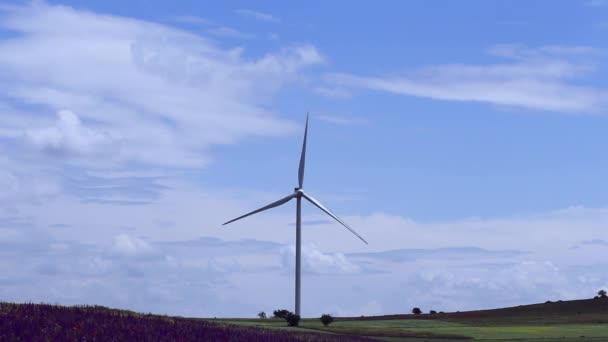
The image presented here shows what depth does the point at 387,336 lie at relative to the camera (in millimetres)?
78438

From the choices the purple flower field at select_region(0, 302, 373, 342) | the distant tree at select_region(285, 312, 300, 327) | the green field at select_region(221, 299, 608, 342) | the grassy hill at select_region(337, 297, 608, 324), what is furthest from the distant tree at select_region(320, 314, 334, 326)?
the purple flower field at select_region(0, 302, 373, 342)

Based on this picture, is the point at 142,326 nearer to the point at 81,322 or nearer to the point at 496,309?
the point at 81,322

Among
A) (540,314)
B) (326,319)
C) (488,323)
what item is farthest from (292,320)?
(540,314)

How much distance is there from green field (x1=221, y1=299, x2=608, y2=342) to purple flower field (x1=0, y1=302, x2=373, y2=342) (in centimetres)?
4744

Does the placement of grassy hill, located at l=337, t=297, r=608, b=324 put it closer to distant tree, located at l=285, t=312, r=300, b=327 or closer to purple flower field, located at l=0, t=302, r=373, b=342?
distant tree, located at l=285, t=312, r=300, b=327

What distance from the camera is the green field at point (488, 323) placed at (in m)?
85.6

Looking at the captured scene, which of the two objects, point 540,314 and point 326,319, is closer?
point 326,319

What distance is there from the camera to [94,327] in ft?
85.5

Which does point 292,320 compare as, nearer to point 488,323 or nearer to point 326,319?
point 326,319

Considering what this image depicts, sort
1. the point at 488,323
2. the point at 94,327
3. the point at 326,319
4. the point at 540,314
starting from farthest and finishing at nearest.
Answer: the point at 540,314 → the point at 488,323 → the point at 326,319 → the point at 94,327

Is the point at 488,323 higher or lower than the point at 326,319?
higher

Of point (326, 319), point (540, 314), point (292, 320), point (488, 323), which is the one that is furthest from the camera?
point (540, 314)

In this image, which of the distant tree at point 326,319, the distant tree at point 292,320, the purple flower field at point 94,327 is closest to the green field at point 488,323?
the distant tree at point 326,319

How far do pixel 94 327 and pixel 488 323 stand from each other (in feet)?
331
